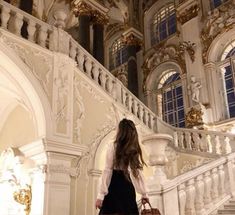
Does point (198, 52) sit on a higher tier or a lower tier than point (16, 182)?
higher

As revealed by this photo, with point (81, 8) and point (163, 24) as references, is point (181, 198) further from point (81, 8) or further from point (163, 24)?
point (163, 24)

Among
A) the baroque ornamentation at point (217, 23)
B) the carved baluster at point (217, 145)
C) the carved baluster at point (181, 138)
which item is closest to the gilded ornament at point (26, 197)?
the carved baluster at point (181, 138)

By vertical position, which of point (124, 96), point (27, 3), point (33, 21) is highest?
point (27, 3)

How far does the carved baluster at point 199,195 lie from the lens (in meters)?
4.70

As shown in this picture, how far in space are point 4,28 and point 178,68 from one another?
8.18 m

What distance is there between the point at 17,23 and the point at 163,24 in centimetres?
911

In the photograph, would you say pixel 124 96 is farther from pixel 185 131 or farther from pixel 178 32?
pixel 178 32

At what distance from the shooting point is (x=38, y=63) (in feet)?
22.5

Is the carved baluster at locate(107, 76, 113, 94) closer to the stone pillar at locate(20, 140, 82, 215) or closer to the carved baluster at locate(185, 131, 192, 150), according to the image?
the stone pillar at locate(20, 140, 82, 215)

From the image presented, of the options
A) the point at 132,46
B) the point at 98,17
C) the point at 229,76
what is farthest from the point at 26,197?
the point at 132,46

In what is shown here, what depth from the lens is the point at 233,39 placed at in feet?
37.8

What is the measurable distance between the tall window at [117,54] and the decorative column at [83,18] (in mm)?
3235

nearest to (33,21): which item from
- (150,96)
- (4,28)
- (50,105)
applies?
(4,28)

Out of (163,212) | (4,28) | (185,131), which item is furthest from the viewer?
(185,131)
